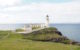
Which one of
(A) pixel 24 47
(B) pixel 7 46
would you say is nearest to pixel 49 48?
(A) pixel 24 47

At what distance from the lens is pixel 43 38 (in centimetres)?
3588

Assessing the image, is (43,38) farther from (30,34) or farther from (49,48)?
(49,48)

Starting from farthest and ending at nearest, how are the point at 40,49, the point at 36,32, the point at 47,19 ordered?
the point at 47,19 → the point at 36,32 → the point at 40,49

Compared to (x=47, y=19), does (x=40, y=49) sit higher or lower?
lower

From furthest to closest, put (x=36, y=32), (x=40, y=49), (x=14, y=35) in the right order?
(x=36, y=32) → (x=14, y=35) → (x=40, y=49)

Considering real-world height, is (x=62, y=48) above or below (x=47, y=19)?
below

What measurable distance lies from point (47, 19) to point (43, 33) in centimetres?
676

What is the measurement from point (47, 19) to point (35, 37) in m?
10.0

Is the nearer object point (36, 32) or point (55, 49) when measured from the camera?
point (55, 49)

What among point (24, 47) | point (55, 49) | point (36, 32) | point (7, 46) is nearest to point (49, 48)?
point (55, 49)

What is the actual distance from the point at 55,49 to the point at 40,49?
1.52 metres

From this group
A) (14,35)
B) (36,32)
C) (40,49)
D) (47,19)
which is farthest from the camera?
(47,19)

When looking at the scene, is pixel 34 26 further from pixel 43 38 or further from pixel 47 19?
pixel 43 38

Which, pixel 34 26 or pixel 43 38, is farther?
pixel 34 26
